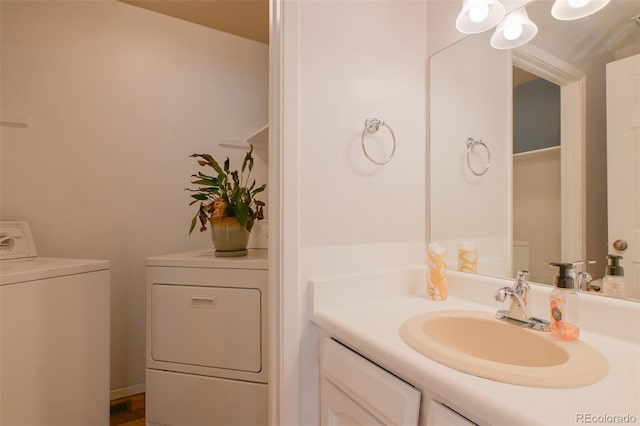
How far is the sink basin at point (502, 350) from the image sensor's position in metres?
0.53

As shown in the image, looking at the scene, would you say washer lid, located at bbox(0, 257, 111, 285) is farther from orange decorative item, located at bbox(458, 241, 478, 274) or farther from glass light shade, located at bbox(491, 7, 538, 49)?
glass light shade, located at bbox(491, 7, 538, 49)

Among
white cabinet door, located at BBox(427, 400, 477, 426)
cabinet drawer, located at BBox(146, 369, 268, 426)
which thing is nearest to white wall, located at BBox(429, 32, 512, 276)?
white cabinet door, located at BBox(427, 400, 477, 426)

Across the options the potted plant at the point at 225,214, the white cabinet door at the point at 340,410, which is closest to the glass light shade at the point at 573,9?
the white cabinet door at the point at 340,410

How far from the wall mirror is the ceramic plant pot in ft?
2.98

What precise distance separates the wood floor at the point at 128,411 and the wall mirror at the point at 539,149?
6.44ft

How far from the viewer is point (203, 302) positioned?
1.32 m

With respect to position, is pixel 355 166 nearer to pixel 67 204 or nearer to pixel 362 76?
pixel 362 76

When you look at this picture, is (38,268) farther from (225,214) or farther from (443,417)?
(443,417)

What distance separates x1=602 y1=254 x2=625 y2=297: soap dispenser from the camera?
2.48ft

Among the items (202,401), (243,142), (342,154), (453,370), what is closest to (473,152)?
(342,154)

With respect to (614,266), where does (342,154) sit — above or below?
above

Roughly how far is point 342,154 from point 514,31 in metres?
0.69

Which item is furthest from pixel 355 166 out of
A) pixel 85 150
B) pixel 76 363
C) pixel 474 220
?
pixel 85 150

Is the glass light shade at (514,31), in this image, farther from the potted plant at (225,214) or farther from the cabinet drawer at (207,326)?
the cabinet drawer at (207,326)
